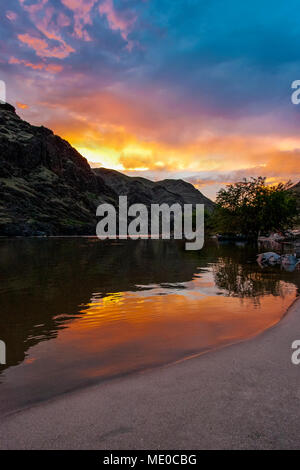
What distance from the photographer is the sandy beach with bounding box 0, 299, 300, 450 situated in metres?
4.10

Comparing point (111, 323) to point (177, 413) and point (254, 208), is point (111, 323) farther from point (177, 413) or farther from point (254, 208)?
point (254, 208)

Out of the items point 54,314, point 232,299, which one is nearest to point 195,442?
point 54,314

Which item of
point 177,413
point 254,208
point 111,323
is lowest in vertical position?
point 111,323

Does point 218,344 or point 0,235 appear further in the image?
point 0,235

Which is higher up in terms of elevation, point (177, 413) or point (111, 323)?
point (177, 413)

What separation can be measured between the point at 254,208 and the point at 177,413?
8157cm

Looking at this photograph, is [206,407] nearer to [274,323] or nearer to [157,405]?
[157,405]

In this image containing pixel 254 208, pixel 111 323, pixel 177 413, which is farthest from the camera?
pixel 254 208

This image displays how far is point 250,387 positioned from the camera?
5.60m

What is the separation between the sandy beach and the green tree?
251ft

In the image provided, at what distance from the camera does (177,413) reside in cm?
473

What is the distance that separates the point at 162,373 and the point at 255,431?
2506 mm

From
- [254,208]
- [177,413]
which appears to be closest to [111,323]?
[177,413]

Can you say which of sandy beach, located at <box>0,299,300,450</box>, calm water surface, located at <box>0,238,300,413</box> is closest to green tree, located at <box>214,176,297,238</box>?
calm water surface, located at <box>0,238,300,413</box>
